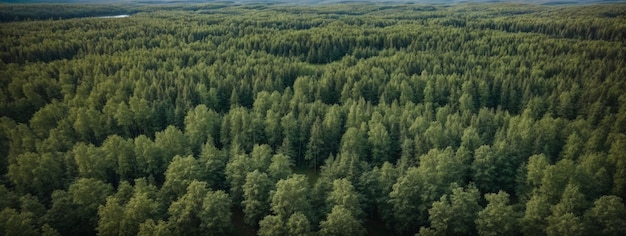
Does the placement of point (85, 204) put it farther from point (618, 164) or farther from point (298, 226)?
point (618, 164)

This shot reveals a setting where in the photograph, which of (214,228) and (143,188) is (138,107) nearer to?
(143,188)

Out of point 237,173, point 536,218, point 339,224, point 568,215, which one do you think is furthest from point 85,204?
point 568,215

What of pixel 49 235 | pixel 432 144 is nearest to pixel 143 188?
pixel 49 235

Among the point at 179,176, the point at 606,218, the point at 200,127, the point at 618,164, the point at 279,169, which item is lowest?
the point at 606,218

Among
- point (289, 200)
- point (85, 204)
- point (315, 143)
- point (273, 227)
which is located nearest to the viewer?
point (273, 227)

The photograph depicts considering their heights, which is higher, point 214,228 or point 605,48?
point 605,48

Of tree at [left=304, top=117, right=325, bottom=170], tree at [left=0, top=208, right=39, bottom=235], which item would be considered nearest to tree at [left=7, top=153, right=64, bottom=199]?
tree at [left=0, top=208, right=39, bottom=235]
